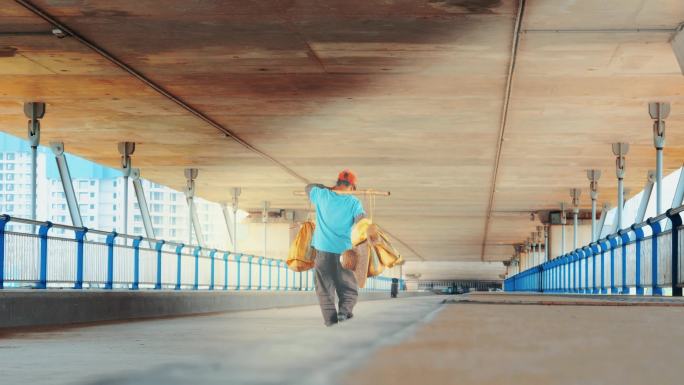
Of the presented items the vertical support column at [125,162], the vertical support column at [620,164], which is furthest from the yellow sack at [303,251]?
the vertical support column at [125,162]

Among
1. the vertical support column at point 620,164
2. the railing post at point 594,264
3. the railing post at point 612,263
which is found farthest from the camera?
the vertical support column at point 620,164

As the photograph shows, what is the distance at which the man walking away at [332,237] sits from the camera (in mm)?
10570

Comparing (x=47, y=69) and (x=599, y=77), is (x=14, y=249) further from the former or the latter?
(x=599, y=77)

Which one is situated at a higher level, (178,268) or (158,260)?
(158,260)

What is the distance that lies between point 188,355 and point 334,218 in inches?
158

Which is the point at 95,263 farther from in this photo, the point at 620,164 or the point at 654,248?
the point at 620,164

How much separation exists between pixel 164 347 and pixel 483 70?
13.4 meters

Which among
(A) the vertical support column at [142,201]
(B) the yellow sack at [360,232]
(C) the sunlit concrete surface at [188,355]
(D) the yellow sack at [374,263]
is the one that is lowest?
(C) the sunlit concrete surface at [188,355]

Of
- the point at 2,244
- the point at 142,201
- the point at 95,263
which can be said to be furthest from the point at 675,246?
Answer: the point at 142,201

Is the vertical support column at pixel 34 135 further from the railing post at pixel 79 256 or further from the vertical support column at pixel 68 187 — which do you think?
the vertical support column at pixel 68 187

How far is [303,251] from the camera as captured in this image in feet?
35.8

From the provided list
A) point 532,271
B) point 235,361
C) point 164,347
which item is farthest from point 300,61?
point 532,271

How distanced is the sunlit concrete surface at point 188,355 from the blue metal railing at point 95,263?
20.5 feet

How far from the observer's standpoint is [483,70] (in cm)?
2005
